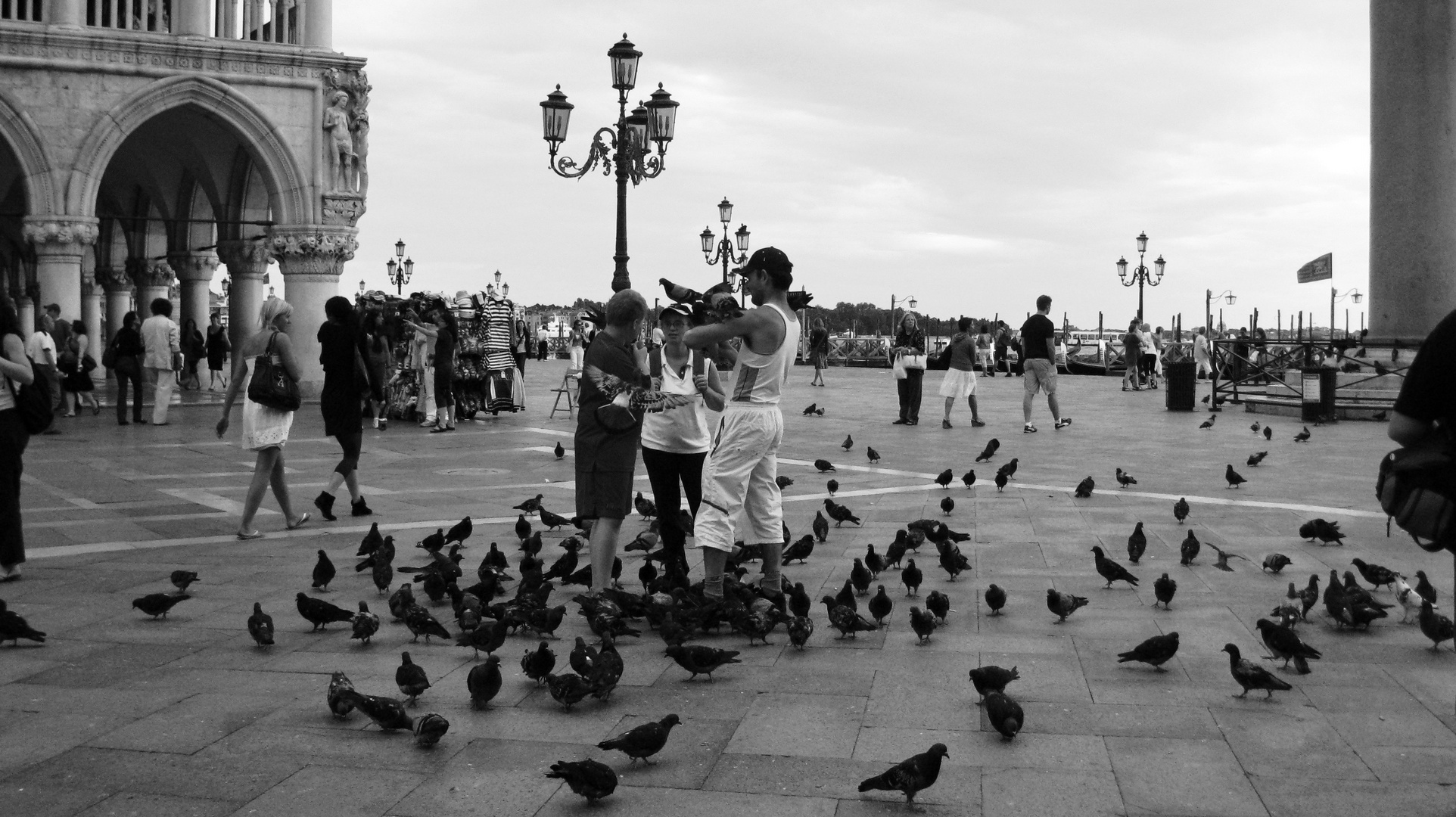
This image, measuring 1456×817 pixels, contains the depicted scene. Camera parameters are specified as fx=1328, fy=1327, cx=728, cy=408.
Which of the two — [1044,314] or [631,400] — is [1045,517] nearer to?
[631,400]

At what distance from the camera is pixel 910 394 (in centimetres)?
1842

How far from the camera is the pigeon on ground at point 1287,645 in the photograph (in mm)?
4887

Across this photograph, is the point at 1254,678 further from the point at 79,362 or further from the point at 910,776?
the point at 79,362

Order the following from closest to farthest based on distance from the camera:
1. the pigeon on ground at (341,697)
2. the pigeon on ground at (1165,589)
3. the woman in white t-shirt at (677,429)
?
the pigeon on ground at (341,697) → the pigeon on ground at (1165,589) → the woman in white t-shirt at (677,429)

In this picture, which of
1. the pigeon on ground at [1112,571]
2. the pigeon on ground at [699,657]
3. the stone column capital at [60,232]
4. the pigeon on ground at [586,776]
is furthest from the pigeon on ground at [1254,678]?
the stone column capital at [60,232]

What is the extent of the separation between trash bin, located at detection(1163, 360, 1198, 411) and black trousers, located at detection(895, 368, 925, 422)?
209 inches

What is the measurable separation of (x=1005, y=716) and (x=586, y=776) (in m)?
1.39

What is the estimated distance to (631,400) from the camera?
20.0 ft

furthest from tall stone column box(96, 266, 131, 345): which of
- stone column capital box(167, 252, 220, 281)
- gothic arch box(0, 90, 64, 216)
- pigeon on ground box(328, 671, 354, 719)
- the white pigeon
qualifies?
the white pigeon

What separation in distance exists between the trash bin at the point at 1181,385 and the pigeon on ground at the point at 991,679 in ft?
58.7

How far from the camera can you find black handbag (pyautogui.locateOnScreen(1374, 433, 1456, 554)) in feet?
10.5

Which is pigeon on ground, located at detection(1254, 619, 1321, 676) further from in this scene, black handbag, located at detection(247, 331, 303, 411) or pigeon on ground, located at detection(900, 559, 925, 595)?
black handbag, located at detection(247, 331, 303, 411)

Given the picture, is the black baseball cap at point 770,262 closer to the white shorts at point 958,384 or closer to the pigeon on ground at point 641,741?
the pigeon on ground at point 641,741

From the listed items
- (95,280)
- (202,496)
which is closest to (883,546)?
(202,496)
